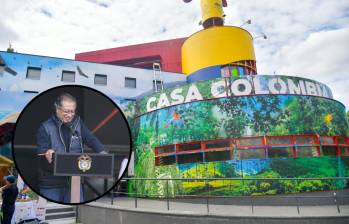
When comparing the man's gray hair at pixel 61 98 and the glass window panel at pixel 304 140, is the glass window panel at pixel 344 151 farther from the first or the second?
the man's gray hair at pixel 61 98

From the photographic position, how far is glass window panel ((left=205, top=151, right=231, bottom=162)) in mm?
11062

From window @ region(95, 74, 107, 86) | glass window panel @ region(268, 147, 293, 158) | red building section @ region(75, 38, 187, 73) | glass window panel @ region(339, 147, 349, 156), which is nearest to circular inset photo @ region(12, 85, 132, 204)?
glass window panel @ region(268, 147, 293, 158)

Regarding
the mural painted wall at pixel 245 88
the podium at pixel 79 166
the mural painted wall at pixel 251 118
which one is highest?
the mural painted wall at pixel 245 88

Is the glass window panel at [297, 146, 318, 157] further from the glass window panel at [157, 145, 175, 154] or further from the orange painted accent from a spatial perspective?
the orange painted accent

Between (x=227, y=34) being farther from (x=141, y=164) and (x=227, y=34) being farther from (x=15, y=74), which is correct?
(x=15, y=74)

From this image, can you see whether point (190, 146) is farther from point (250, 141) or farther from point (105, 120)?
point (105, 120)

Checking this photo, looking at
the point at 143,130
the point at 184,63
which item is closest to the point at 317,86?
the point at 143,130

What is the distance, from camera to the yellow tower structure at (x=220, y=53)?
18.0 meters

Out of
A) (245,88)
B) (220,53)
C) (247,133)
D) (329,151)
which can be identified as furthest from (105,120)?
(220,53)

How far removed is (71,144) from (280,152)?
11109 mm

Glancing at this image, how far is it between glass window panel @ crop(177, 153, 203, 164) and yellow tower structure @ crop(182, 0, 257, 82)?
797 centimetres

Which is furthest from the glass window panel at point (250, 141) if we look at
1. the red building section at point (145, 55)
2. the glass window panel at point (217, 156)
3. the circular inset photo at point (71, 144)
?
the red building section at point (145, 55)

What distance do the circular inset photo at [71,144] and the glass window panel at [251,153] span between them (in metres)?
10.3

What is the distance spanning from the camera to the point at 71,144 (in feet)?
3.71
